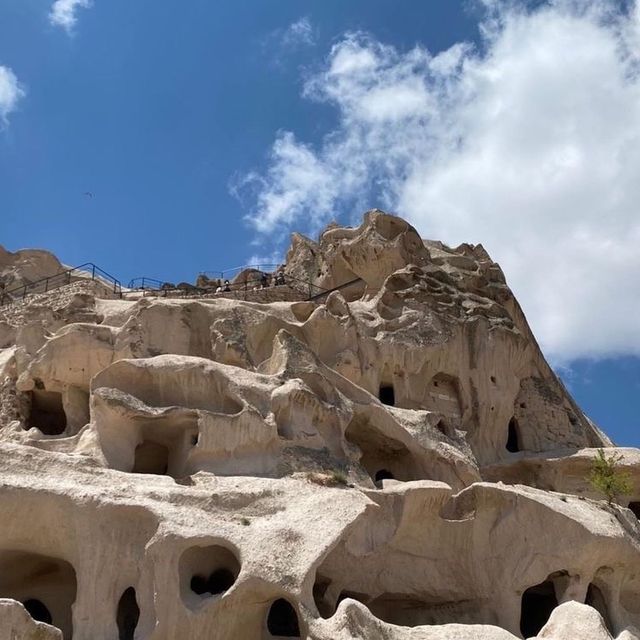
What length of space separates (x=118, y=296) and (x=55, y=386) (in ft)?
32.1

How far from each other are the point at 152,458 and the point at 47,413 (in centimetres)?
486

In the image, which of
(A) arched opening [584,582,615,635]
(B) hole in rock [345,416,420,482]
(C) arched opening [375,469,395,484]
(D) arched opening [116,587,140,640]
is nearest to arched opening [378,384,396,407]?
(B) hole in rock [345,416,420,482]

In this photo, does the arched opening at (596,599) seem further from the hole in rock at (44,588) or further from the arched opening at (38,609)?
the arched opening at (38,609)

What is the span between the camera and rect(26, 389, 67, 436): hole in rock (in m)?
21.0

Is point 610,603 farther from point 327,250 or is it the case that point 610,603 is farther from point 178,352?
point 327,250

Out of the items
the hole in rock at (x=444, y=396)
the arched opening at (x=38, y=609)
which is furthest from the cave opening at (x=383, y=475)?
the arched opening at (x=38, y=609)

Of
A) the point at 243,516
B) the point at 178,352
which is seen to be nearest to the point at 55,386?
the point at 178,352

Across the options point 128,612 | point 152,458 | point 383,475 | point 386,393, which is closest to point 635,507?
point 386,393

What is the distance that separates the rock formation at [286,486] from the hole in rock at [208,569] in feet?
0.12

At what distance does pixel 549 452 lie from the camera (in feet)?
89.2

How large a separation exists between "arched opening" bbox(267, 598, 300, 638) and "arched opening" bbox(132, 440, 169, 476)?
3658mm

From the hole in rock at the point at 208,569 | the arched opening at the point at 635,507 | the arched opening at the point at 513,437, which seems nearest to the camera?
the hole in rock at the point at 208,569

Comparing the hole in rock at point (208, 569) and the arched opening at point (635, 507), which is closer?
the hole in rock at point (208, 569)

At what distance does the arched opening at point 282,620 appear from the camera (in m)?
15.8
